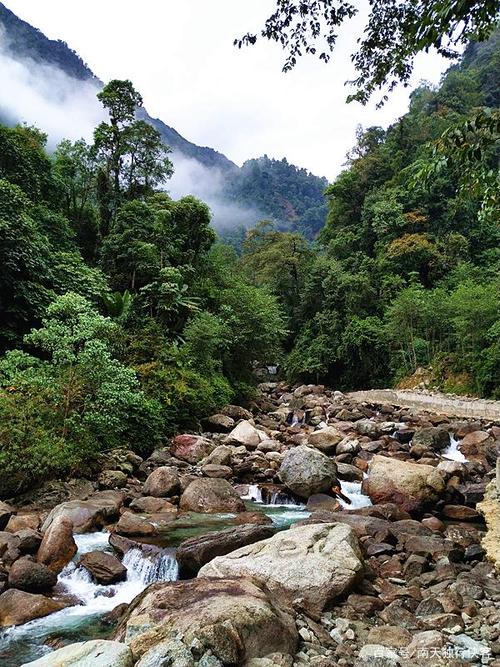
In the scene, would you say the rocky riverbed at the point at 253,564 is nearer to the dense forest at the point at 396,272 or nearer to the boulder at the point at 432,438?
the boulder at the point at 432,438

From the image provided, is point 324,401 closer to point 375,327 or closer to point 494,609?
point 375,327

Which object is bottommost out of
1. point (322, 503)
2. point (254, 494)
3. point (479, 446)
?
point (254, 494)

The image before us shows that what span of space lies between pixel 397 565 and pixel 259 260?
3672cm

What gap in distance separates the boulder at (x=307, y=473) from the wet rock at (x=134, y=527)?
12.4 feet

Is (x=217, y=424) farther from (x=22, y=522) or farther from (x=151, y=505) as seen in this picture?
(x=22, y=522)

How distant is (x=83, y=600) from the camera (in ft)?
21.5

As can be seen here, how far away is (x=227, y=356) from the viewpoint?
23.0 meters

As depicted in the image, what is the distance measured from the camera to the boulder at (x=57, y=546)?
7211 millimetres

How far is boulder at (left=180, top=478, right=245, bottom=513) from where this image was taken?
10156mm

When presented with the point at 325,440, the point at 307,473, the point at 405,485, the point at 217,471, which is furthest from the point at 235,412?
the point at 405,485

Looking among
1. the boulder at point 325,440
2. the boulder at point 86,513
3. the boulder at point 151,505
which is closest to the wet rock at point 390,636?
the boulder at point 86,513

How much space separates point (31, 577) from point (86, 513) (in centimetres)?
212

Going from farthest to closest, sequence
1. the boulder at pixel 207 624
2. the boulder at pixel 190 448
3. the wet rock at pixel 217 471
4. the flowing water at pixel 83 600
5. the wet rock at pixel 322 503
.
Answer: the boulder at pixel 190 448, the wet rock at pixel 217 471, the wet rock at pixel 322 503, the flowing water at pixel 83 600, the boulder at pixel 207 624

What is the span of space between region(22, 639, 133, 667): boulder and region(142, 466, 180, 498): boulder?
22.4ft
